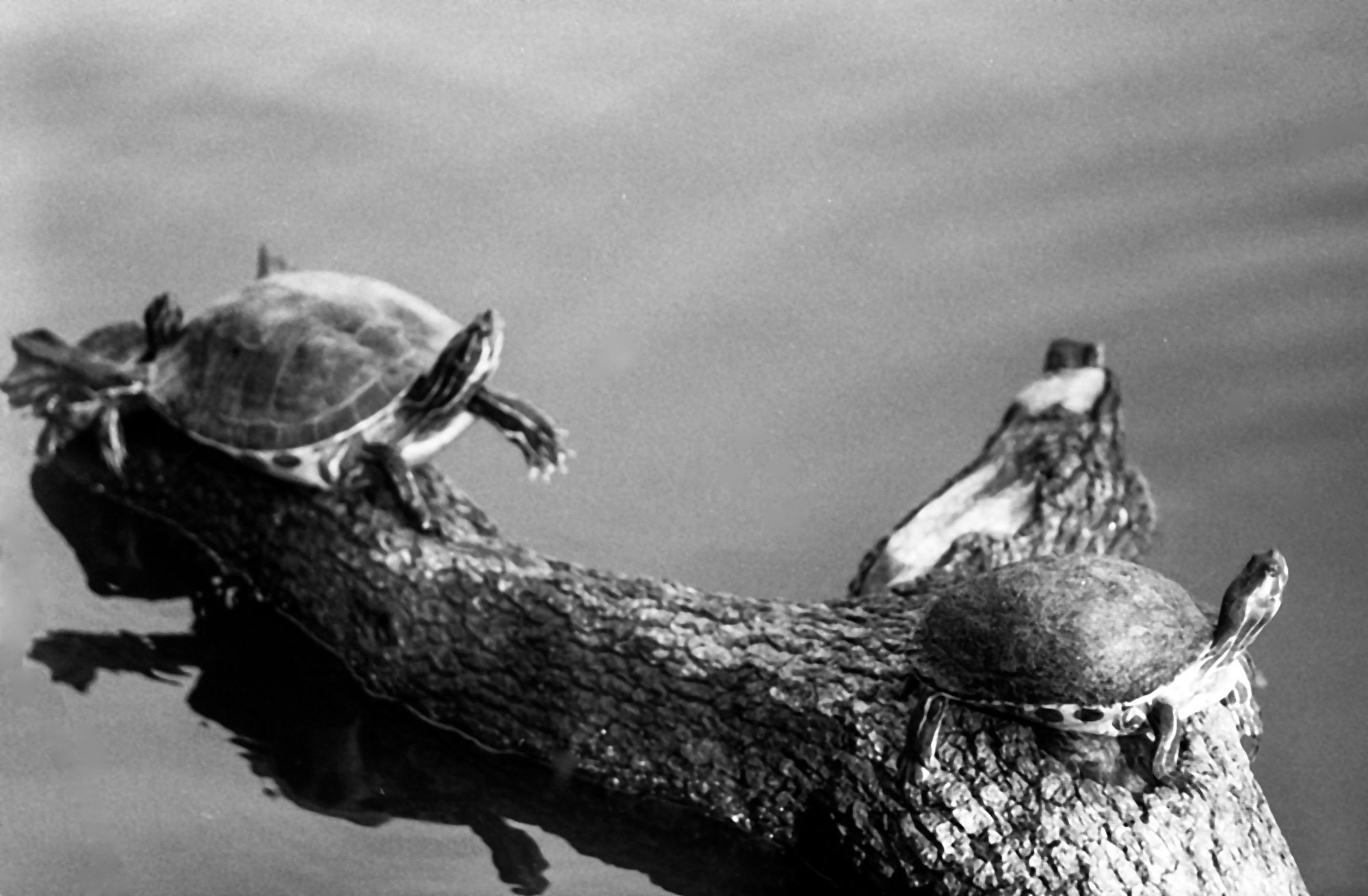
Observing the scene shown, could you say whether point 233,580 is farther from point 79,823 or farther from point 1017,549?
point 1017,549

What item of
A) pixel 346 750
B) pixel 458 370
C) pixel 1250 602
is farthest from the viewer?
pixel 458 370

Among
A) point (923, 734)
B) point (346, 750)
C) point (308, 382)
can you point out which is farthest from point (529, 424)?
point (923, 734)

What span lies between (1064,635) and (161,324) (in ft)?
8.35

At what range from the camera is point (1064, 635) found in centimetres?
349

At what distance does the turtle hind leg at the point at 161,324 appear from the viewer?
15.7 ft

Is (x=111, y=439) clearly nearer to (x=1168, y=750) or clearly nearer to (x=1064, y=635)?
(x=1064, y=635)

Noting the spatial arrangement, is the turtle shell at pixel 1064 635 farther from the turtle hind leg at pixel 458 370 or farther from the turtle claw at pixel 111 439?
the turtle claw at pixel 111 439

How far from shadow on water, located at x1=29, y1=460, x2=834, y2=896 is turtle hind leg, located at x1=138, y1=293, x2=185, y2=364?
18.4 inches

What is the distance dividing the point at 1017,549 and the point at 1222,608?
920 mm

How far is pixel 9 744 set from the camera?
4.32m

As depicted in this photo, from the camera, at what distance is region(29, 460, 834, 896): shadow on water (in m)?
3.98

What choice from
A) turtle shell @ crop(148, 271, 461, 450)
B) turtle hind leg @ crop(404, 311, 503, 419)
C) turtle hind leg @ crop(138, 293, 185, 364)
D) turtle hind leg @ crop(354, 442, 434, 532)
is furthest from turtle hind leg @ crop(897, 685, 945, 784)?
turtle hind leg @ crop(138, 293, 185, 364)

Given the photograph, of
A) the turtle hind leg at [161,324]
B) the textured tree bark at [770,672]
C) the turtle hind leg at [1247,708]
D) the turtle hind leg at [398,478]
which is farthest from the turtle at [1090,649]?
the turtle hind leg at [161,324]

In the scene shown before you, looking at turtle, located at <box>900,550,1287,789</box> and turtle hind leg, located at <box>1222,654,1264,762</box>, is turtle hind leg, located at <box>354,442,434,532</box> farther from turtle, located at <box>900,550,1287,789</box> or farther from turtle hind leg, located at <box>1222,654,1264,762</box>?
turtle hind leg, located at <box>1222,654,1264,762</box>
